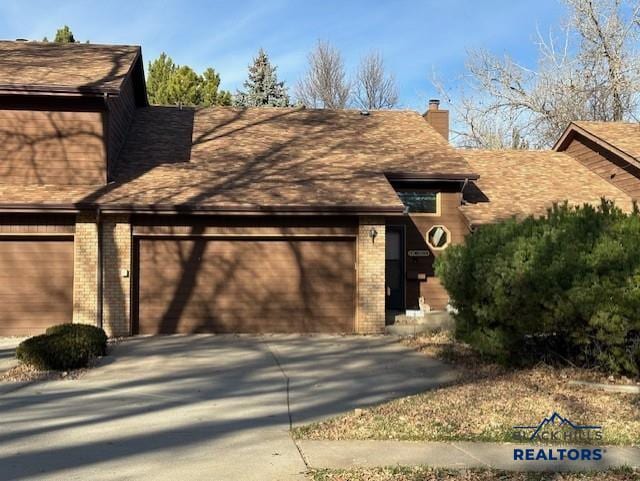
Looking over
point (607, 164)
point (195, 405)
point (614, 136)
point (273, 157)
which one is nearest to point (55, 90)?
point (273, 157)

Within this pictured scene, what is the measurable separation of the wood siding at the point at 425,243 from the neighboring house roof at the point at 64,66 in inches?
314

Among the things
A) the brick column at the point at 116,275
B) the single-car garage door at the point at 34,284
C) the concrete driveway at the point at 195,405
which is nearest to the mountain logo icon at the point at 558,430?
the concrete driveway at the point at 195,405

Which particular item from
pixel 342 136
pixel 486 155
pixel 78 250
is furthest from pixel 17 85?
pixel 486 155

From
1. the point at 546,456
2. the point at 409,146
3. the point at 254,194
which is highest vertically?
the point at 409,146

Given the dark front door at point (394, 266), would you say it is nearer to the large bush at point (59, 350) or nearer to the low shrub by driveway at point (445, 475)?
the large bush at point (59, 350)

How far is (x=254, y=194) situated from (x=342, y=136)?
18.5 feet

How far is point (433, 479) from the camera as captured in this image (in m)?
5.24

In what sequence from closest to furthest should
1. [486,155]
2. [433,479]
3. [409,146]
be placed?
[433,479]
[409,146]
[486,155]

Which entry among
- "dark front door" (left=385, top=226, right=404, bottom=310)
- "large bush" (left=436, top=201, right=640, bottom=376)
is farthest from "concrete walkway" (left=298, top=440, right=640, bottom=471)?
"dark front door" (left=385, top=226, right=404, bottom=310)

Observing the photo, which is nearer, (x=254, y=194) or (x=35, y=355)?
(x=35, y=355)

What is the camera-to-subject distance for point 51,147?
14852 mm

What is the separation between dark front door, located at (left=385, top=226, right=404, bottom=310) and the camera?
17.3 m

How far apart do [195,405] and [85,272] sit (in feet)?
23.6

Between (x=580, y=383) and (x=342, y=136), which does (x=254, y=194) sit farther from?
(x=580, y=383)
